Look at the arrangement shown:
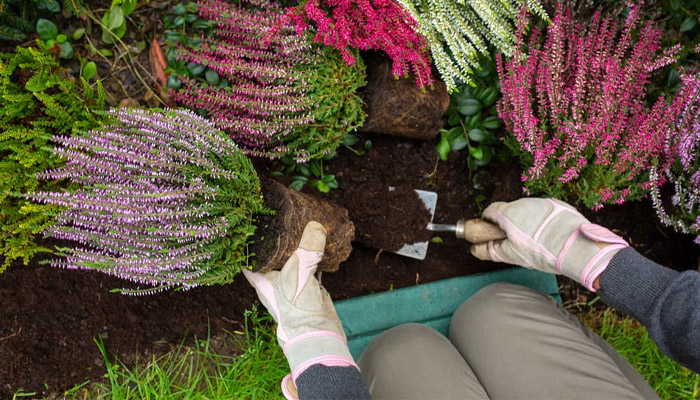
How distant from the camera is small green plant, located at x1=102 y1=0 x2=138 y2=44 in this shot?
1776 mm

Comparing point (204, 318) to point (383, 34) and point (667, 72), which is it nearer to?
point (383, 34)

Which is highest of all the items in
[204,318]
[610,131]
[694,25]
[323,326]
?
[694,25]

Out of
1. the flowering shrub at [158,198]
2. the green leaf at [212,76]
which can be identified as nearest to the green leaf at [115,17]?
the green leaf at [212,76]

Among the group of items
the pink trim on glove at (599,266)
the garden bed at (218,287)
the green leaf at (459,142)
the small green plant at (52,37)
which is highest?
the small green plant at (52,37)

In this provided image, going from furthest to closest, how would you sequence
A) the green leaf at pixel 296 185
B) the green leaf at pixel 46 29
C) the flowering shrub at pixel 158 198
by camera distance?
the green leaf at pixel 296 185 → the green leaf at pixel 46 29 → the flowering shrub at pixel 158 198

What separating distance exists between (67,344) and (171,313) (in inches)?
15.3

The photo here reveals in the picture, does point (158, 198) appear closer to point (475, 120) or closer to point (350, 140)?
point (350, 140)

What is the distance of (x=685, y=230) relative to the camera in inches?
70.2

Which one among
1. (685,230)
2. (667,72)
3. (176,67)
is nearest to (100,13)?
(176,67)

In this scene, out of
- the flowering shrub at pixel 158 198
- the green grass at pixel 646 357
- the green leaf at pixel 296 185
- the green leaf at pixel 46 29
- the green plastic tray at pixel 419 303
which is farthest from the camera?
the green grass at pixel 646 357

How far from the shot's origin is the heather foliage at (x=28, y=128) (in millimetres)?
1382

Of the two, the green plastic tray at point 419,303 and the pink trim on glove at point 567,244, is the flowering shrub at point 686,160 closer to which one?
the pink trim on glove at point 567,244

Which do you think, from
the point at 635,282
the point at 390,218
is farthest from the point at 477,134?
the point at 635,282

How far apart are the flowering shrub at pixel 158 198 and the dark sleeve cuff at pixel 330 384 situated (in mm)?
403
